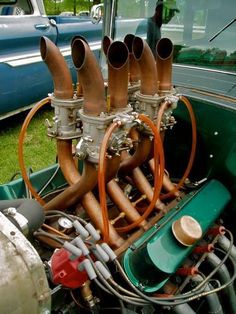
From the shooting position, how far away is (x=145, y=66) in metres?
1.46

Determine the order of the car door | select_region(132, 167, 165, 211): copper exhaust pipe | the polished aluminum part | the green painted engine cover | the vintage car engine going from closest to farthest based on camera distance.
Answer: the polished aluminum part
the vintage car engine
the green painted engine cover
select_region(132, 167, 165, 211): copper exhaust pipe
the car door

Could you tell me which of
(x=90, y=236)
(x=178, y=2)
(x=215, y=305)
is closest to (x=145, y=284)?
(x=90, y=236)

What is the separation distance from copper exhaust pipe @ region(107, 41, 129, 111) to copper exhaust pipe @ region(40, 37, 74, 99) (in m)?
0.17

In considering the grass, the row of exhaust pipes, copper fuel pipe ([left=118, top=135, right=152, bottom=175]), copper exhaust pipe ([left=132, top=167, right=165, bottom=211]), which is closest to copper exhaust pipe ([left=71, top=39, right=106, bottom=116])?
the row of exhaust pipes

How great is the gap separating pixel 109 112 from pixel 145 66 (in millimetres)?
275

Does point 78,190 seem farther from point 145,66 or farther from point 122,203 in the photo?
point 145,66

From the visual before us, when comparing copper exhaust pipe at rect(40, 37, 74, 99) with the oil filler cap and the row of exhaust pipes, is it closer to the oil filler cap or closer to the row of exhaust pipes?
the row of exhaust pipes

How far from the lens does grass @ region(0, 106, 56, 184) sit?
3527 mm

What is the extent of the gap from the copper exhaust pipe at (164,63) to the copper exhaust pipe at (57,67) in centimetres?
42

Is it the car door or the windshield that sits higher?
the windshield

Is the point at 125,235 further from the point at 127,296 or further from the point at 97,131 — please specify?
the point at 97,131

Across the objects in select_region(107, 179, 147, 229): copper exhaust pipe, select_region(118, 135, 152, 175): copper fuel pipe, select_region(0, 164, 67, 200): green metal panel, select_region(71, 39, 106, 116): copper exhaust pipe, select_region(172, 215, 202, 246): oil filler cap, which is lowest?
select_region(0, 164, 67, 200): green metal panel

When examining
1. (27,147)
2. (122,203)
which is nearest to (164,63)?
(122,203)

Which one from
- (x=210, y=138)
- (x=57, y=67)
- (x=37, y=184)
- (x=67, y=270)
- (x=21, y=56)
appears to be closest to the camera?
(x=67, y=270)
